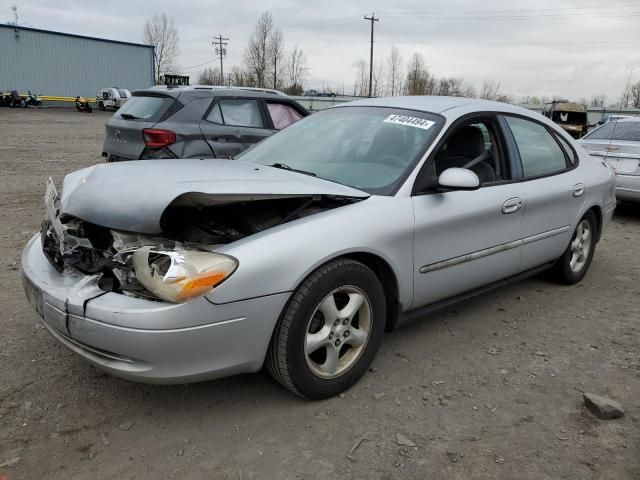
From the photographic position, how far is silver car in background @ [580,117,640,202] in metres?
7.17

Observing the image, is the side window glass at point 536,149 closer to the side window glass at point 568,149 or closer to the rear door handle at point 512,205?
the side window glass at point 568,149

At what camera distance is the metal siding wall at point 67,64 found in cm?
3972

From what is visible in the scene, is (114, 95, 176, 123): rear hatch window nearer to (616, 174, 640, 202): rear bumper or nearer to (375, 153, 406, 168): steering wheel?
(375, 153, 406, 168): steering wheel

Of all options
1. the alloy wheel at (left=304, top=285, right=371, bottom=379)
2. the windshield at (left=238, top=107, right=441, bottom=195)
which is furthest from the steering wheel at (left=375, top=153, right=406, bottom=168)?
the alloy wheel at (left=304, top=285, right=371, bottom=379)

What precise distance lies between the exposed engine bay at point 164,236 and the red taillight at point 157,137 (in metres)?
3.41

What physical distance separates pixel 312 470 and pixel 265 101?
5.76m

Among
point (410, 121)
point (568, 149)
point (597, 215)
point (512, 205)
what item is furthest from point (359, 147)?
point (597, 215)

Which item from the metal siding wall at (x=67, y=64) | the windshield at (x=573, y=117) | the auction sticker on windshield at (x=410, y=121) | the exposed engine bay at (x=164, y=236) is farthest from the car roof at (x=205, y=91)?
the metal siding wall at (x=67, y=64)

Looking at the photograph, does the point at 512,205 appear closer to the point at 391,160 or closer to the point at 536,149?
the point at 536,149

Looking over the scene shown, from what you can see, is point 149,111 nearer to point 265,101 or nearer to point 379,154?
point 265,101

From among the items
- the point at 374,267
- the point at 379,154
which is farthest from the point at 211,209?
the point at 379,154

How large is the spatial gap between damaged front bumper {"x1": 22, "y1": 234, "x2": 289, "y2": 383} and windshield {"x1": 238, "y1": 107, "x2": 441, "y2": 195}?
3.53 feet

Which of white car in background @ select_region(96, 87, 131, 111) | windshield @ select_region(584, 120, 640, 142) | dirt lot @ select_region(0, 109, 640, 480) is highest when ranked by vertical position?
white car in background @ select_region(96, 87, 131, 111)

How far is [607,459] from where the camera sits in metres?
2.42
